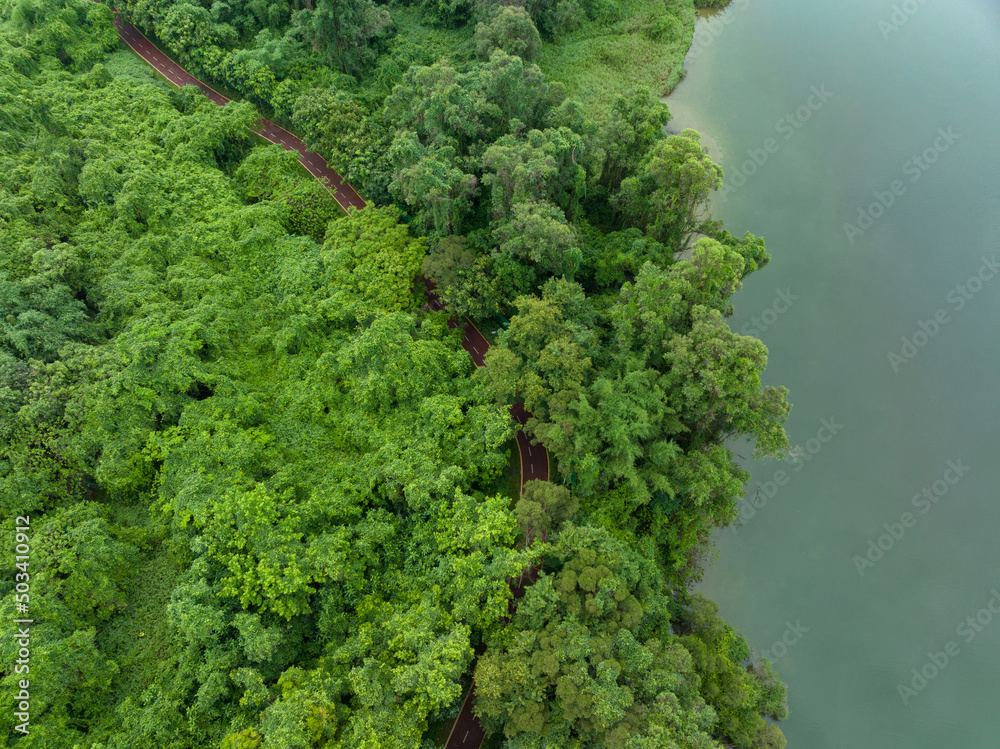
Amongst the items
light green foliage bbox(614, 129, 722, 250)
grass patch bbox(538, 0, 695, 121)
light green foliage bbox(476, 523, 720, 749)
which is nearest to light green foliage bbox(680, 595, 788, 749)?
light green foliage bbox(476, 523, 720, 749)

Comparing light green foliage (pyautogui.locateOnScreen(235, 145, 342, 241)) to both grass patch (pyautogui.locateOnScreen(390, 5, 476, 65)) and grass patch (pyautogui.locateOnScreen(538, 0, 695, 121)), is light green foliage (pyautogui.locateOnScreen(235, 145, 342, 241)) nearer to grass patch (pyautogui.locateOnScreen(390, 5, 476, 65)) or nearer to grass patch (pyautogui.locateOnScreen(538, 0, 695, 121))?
grass patch (pyautogui.locateOnScreen(390, 5, 476, 65))

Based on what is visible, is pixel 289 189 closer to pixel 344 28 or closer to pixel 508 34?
pixel 344 28

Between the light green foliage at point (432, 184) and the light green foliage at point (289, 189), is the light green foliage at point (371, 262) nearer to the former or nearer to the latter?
the light green foliage at point (432, 184)

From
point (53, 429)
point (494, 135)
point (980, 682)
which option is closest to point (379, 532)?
point (53, 429)

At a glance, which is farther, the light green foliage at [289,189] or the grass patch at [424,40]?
the grass patch at [424,40]

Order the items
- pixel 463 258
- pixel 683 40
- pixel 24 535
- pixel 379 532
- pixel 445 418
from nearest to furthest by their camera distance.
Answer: pixel 24 535 < pixel 379 532 < pixel 445 418 < pixel 463 258 < pixel 683 40

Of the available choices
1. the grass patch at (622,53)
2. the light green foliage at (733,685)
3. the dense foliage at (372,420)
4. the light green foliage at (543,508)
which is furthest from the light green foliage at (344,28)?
the light green foliage at (733,685)

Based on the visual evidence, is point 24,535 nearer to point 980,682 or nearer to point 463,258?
point 463,258
